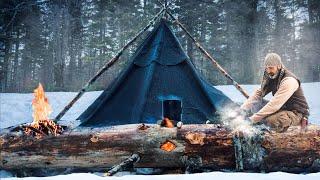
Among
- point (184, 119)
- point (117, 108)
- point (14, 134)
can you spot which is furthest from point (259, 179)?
point (117, 108)

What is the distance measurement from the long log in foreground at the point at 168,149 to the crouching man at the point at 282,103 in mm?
177

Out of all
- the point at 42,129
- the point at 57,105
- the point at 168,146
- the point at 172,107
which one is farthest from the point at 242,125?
the point at 57,105

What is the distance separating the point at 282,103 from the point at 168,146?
1.26m

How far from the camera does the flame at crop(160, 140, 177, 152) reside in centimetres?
338

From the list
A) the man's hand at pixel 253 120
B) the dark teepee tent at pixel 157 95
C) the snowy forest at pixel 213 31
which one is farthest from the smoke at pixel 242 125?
the snowy forest at pixel 213 31

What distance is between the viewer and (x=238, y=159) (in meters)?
3.29

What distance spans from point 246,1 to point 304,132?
1507 centimetres

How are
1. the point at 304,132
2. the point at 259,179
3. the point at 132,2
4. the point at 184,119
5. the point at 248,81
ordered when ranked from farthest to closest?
the point at 132,2, the point at 248,81, the point at 184,119, the point at 304,132, the point at 259,179

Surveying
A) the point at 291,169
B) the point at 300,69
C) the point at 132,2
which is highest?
the point at 132,2

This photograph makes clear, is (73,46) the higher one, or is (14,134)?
(73,46)

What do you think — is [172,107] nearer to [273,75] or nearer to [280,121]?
[273,75]

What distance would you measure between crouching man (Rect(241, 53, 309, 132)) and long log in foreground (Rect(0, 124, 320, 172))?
0.18m

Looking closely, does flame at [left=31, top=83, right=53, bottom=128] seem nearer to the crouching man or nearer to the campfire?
the campfire

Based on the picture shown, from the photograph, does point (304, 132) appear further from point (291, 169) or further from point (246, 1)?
point (246, 1)
